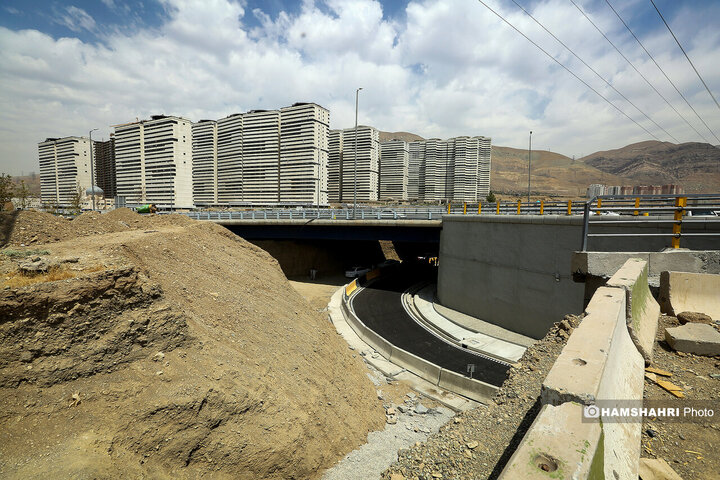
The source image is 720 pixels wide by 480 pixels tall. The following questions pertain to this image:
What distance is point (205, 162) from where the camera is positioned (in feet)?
278

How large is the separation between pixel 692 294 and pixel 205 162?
306 feet

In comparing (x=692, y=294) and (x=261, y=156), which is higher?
(x=261, y=156)

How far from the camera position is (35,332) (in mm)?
5785

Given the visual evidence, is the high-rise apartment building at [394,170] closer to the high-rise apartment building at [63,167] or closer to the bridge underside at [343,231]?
the bridge underside at [343,231]

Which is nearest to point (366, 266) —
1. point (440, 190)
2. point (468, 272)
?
point (468, 272)

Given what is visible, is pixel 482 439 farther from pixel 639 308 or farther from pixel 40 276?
pixel 40 276

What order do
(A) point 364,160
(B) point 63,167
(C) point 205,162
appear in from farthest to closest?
1. (B) point 63,167
2. (A) point 364,160
3. (C) point 205,162

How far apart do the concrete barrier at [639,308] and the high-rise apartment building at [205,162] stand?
89297mm

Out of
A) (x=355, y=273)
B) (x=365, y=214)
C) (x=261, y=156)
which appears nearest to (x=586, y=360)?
(x=365, y=214)

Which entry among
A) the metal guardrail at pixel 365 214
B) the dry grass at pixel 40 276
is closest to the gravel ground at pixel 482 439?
the dry grass at pixel 40 276

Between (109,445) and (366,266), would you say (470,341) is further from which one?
(366,266)

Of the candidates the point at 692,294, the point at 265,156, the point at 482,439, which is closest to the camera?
the point at 482,439

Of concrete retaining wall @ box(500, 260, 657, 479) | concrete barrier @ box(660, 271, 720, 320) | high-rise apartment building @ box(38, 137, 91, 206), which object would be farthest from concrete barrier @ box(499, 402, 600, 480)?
high-rise apartment building @ box(38, 137, 91, 206)

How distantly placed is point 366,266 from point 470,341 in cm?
2625
